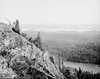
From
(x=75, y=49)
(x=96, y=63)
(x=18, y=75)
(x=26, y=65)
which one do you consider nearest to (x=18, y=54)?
(x=26, y=65)

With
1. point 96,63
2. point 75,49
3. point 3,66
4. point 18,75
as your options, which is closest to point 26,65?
point 18,75

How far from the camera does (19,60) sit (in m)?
16.6

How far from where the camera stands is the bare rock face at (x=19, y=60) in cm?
1546

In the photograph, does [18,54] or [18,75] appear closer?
[18,75]

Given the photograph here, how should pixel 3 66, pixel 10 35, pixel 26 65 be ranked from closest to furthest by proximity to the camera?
pixel 3 66
pixel 26 65
pixel 10 35

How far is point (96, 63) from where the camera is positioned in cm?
5772

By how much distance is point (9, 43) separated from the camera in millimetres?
17031

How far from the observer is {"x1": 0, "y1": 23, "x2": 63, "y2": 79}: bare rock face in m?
15.5

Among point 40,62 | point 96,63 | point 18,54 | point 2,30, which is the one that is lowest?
point 96,63

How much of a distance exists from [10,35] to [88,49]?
66.2 m

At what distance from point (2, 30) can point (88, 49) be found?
2617 inches

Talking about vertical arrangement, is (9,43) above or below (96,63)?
above

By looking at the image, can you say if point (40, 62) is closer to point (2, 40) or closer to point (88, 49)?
point (2, 40)

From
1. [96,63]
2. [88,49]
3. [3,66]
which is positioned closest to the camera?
[3,66]
